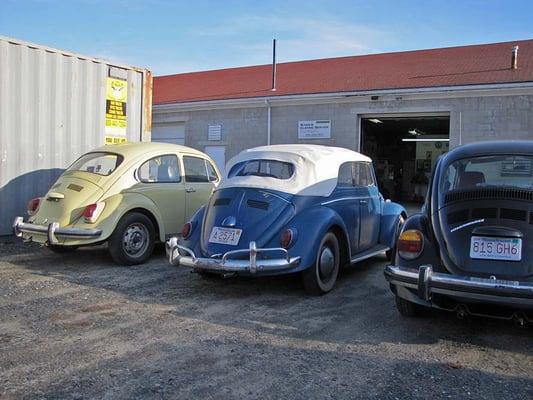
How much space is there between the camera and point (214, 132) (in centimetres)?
2102

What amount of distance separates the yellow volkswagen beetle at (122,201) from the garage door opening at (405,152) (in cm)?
1320

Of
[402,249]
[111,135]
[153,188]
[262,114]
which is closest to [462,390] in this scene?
[402,249]

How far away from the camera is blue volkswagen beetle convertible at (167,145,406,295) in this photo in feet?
19.3

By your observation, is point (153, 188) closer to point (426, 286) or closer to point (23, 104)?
point (23, 104)

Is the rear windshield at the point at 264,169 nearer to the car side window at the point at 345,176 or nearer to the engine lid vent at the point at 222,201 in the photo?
the engine lid vent at the point at 222,201

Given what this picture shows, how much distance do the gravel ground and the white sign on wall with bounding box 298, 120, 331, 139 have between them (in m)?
11.8

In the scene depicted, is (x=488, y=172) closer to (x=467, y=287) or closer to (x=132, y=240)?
(x=467, y=287)

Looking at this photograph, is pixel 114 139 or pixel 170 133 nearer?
pixel 114 139

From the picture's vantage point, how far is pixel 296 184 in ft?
21.3

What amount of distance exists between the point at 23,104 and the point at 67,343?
6116 mm

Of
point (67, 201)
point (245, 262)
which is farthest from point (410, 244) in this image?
point (67, 201)

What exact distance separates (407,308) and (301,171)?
2.18 m

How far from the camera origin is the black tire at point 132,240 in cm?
761

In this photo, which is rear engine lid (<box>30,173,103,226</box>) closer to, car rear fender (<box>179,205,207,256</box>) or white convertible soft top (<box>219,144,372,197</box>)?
car rear fender (<box>179,205,207,256</box>)
